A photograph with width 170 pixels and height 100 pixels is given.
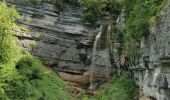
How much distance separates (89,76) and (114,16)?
5.54 meters

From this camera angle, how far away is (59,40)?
34281 millimetres

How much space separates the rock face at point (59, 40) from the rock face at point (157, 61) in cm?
1067

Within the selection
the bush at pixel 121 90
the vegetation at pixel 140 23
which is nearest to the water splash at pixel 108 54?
the bush at pixel 121 90

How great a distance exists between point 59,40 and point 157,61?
15.3m

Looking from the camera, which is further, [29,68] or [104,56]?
[104,56]

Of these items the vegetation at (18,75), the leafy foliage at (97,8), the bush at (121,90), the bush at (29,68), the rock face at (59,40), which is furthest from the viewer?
the leafy foliage at (97,8)

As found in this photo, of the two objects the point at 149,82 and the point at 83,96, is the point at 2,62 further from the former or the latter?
the point at 149,82

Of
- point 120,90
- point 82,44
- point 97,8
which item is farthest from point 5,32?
point 97,8

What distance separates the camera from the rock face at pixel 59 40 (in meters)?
33.9

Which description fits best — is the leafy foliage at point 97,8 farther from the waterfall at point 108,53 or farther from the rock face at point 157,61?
the rock face at point 157,61

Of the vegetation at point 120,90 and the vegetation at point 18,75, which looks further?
the vegetation at point 120,90

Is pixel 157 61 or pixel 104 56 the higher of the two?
pixel 157 61

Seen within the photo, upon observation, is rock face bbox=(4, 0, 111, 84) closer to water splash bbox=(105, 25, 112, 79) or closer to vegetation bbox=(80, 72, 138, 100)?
water splash bbox=(105, 25, 112, 79)

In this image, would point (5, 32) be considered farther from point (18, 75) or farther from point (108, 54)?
point (108, 54)
